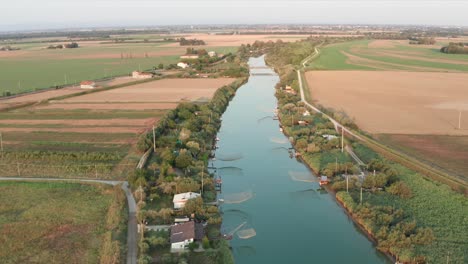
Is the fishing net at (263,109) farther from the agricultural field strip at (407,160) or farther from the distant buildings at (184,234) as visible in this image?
the distant buildings at (184,234)

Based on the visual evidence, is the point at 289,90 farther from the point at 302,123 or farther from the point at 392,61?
the point at 392,61

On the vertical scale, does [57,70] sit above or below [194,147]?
above

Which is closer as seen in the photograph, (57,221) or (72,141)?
(57,221)

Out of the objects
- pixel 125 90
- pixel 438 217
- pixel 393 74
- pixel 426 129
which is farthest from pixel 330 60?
pixel 438 217

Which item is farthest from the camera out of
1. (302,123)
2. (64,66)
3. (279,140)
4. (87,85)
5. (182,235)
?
(64,66)

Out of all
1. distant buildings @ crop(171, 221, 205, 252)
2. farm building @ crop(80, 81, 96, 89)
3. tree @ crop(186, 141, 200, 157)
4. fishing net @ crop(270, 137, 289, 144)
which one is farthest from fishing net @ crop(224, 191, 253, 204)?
farm building @ crop(80, 81, 96, 89)

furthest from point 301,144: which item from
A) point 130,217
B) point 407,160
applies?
point 130,217

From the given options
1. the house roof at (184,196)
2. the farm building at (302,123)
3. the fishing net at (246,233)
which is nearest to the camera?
the fishing net at (246,233)

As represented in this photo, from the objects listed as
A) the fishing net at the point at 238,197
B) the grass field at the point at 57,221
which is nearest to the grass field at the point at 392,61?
the fishing net at the point at 238,197
